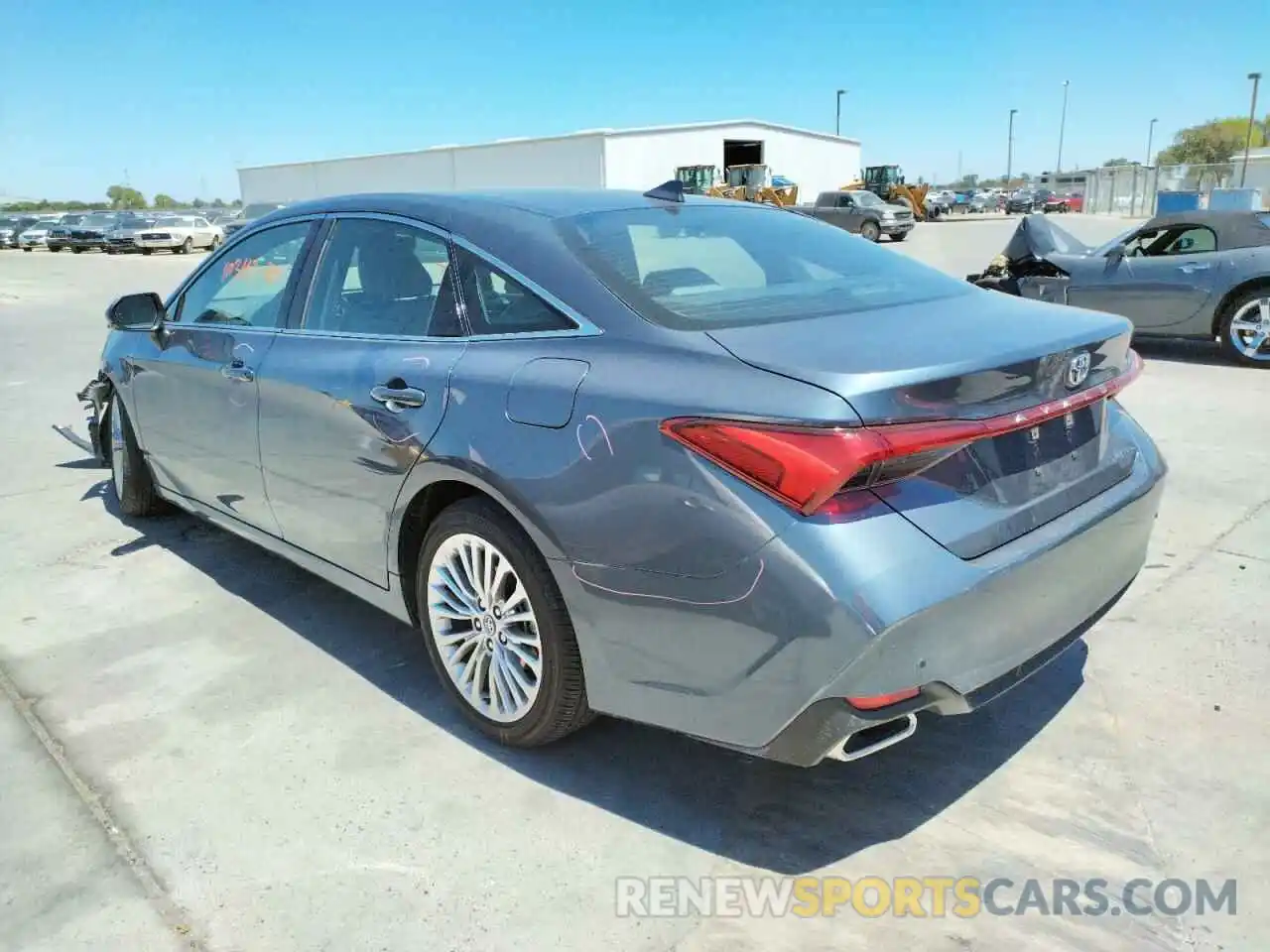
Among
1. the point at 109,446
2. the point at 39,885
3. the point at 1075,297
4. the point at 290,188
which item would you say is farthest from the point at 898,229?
the point at 290,188

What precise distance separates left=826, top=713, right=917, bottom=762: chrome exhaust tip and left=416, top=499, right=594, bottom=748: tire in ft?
2.42

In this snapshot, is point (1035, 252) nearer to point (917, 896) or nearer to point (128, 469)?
point (128, 469)

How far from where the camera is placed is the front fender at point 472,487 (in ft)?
8.11

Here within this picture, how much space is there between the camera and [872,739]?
2.18 metres

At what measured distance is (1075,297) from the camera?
9547mm

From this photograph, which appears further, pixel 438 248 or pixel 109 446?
pixel 109 446

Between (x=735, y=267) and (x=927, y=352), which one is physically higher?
(x=735, y=267)

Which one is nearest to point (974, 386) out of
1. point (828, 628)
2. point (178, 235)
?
point (828, 628)

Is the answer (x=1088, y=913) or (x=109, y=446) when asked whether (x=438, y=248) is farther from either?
(x=109, y=446)

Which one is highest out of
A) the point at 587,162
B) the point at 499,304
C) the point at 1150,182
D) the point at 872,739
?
the point at 587,162

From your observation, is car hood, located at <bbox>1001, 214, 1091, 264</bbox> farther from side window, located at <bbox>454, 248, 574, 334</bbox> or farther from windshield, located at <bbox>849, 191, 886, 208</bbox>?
windshield, located at <bbox>849, 191, 886, 208</bbox>

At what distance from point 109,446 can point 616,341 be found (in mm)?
3897

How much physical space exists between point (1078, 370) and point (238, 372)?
289 cm

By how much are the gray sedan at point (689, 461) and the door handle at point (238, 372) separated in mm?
11
